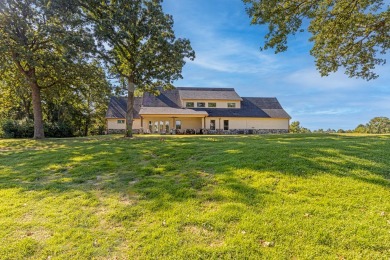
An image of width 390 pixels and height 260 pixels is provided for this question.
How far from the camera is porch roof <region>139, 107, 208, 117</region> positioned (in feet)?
92.6

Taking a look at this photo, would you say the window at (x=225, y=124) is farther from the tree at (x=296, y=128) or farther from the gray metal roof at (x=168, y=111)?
the tree at (x=296, y=128)

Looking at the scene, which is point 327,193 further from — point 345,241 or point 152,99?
point 152,99

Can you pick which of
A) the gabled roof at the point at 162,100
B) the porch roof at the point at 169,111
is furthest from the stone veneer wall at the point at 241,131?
the gabled roof at the point at 162,100

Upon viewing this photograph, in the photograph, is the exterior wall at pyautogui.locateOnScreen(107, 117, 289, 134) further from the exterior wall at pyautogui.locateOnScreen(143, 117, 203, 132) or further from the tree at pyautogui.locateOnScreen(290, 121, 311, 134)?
the tree at pyautogui.locateOnScreen(290, 121, 311, 134)

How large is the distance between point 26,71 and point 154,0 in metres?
10.5

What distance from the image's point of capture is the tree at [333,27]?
37.9 feet

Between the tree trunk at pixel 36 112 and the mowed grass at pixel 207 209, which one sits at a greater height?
the tree trunk at pixel 36 112

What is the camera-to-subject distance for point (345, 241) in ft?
11.0

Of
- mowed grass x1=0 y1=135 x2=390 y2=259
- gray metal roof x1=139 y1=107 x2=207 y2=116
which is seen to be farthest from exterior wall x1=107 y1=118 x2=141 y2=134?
mowed grass x1=0 y1=135 x2=390 y2=259

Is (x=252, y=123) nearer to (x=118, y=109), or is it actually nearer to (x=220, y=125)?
(x=220, y=125)

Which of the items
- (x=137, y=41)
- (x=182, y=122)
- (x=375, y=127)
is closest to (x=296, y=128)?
(x=375, y=127)

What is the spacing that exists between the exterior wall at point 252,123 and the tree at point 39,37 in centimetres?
1890

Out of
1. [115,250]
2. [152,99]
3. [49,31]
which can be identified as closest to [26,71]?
[49,31]

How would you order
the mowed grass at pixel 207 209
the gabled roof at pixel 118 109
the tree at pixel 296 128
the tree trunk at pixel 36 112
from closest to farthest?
1. the mowed grass at pixel 207 209
2. the tree trunk at pixel 36 112
3. the gabled roof at pixel 118 109
4. the tree at pixel 296 128
